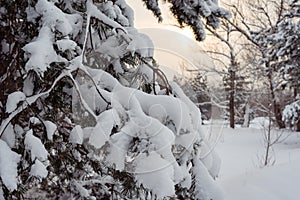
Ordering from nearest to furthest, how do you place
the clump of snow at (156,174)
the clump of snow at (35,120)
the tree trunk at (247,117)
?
the clump of snow at (156,174), the clump of snow at (35,120), the tree trunk at (247,117)

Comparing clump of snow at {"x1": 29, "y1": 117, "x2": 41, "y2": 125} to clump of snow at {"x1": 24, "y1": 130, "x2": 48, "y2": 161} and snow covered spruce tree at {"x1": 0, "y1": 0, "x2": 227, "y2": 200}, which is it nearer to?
snow covered spruce tree at {"x1": 0, "y1": 0, "x2": 227, "y2": 200}

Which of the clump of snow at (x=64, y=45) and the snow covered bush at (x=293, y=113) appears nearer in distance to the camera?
the clump of snow at (x=64, y=45)

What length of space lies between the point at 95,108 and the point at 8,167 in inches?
17.4

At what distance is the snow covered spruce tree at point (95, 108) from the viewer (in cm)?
141

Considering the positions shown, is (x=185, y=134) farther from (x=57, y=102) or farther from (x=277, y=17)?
(x=277, y=17)

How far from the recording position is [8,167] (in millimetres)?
1416

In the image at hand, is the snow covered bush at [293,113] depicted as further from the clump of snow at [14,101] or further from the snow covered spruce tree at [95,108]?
the clump of snow at [14,101]

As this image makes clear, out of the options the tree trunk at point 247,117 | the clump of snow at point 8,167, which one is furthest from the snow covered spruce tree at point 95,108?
the tree trunk at point 247,117

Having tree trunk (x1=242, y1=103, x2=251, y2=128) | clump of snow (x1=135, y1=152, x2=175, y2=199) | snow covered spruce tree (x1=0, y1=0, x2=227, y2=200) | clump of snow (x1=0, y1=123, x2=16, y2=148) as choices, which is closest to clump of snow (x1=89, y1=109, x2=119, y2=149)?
snow covered spruce tree (x1=0, y1=0, x2=227, y2=200)

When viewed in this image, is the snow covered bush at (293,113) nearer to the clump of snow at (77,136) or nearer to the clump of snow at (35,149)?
the clump of snow at (77,136)

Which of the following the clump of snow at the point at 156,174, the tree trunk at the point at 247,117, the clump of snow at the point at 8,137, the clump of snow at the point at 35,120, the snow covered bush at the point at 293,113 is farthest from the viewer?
the tree trunk at the point at 247,117

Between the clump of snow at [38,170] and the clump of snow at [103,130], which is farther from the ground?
the clump of snow at [103,130]

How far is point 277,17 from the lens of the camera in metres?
16.1

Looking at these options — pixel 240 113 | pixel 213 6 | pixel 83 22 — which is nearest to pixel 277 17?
pixel 240 113
